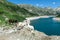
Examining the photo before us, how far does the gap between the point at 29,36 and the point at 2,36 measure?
3422 mm

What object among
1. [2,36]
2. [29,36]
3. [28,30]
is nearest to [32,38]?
[29,36]

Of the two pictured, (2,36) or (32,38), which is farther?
(2,36)

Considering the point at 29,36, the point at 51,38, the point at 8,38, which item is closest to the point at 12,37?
the point at 8,38

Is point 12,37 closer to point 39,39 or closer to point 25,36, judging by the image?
point 25,36

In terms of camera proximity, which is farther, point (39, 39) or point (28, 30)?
point (28, 30)

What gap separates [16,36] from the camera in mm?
24188

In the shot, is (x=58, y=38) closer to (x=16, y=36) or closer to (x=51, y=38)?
(x=51, y=38)

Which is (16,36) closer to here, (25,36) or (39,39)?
(25,36)

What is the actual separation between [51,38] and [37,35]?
1633mm

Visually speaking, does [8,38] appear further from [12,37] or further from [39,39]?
[39,39]

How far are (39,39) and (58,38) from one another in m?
2.04

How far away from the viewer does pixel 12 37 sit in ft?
79.3

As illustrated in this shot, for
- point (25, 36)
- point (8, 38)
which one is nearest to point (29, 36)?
point (25, 36)

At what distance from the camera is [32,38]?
2339cm
